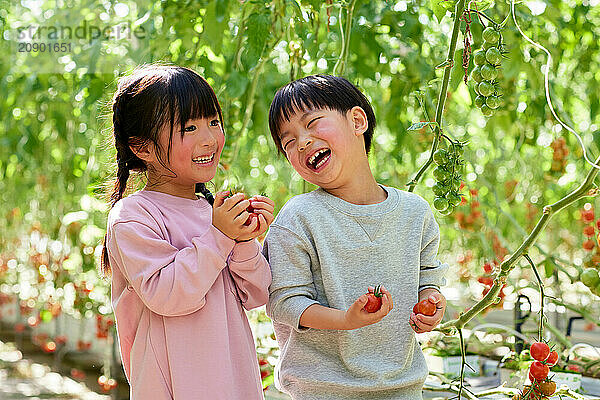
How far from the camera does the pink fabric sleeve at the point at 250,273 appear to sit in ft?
2.91

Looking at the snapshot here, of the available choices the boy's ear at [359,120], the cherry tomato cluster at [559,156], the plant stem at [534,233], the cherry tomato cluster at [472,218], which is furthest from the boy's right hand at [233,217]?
the cherry tomato cluster at [472,218]

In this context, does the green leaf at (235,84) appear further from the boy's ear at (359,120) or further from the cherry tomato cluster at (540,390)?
the cherry tomato cluster at (540,390)

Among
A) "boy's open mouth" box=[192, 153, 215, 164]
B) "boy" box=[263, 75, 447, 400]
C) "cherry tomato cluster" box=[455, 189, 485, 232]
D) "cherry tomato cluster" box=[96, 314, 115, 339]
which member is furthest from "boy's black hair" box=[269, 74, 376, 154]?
"cherry tomato cluster" box=[96, 314, 115, 339]

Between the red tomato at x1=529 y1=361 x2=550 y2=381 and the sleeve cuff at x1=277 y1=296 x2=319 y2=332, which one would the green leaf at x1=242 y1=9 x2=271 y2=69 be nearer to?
the sleeve cuff at x1=277 y1=296 x2=319 y2=332

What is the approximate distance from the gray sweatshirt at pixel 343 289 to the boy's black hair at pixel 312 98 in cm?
12

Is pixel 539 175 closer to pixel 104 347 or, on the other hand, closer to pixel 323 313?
pixel 323 313

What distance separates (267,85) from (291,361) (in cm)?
129

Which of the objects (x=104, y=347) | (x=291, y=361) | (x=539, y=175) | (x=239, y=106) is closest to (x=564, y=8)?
(x=539, y=175)

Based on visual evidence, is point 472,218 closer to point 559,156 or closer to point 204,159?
point 559,156

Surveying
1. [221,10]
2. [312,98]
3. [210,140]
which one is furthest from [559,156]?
[210,140]

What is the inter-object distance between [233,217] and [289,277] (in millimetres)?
127

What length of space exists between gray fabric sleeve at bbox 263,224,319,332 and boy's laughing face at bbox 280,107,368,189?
0.09 meters

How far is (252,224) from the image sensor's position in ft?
2.81

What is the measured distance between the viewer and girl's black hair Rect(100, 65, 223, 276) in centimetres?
92
